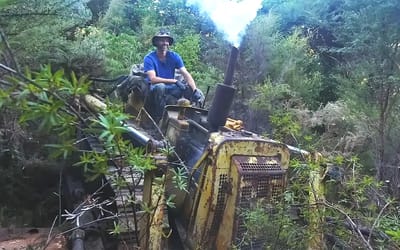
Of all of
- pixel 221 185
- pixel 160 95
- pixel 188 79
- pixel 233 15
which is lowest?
pixel 221 185

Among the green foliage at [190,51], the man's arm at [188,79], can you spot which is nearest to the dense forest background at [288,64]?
the green foliage at [190,51]

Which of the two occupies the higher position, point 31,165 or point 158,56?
point 158,56

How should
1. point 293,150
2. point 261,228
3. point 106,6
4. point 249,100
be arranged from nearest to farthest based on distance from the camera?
1. point 261,228
2. point 293,150
3. point 249,100
4. point 106,6

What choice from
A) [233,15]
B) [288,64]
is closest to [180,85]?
[233,15]

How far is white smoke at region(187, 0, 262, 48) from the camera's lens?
541cm

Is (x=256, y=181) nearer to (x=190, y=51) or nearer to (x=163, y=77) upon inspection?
(x=163, y=77)

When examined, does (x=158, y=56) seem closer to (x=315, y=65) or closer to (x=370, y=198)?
(x=370, y=198)

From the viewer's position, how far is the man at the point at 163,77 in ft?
19.9

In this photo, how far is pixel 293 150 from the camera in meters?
4.53

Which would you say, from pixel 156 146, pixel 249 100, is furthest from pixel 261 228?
pixel 249 100

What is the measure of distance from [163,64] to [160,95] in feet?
3.19

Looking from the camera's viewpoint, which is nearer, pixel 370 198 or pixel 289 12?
pixel 370 198

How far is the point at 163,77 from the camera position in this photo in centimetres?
679

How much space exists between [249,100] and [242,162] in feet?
24.1
